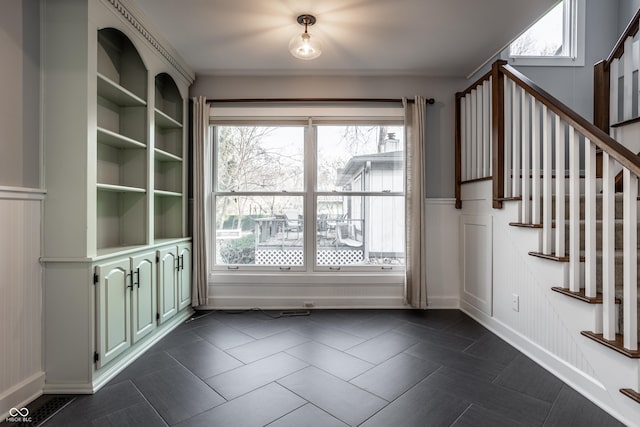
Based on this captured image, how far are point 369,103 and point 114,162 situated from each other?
2430 mm

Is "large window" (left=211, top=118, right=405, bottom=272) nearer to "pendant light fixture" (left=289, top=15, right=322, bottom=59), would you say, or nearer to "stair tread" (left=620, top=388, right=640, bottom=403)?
"pendant light fixture" (left=289, top=15, right=322, bottom=59)

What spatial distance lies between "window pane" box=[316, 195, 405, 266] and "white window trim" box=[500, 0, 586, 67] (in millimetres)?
2062

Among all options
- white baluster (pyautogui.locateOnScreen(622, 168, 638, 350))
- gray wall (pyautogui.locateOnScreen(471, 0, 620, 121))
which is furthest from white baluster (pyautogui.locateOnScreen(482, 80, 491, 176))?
white baluster (pyautogui.locateOnScreen(622, 168, 638, 350))

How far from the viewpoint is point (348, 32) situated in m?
2.54

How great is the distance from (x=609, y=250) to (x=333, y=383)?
5.45 feet

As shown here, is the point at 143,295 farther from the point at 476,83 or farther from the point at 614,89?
the point at 614,89

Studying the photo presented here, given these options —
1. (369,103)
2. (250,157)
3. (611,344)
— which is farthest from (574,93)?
(250,157)

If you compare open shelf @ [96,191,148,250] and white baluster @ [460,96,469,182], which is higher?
white baluster @ [460,96,469,182]

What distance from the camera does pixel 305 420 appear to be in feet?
5.20

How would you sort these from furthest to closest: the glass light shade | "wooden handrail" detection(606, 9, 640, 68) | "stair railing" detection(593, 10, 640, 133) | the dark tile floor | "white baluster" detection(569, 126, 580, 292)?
"stair railing" detection(593, 10, 640, 133), "wooden handrail" detection(606, 9, 640, 68), the glass light shade, "white baluster" detection(569, 126, 580, 292), the dark tile floor

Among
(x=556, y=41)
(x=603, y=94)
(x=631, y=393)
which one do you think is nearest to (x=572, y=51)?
(x=556, y=41)

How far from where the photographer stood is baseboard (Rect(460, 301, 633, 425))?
1734 millimetres

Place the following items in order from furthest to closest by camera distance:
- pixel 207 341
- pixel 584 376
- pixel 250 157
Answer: pixel 250 157 < pixel 207 341 < pixel 584 376

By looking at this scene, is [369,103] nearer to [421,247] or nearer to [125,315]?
[421,247]
